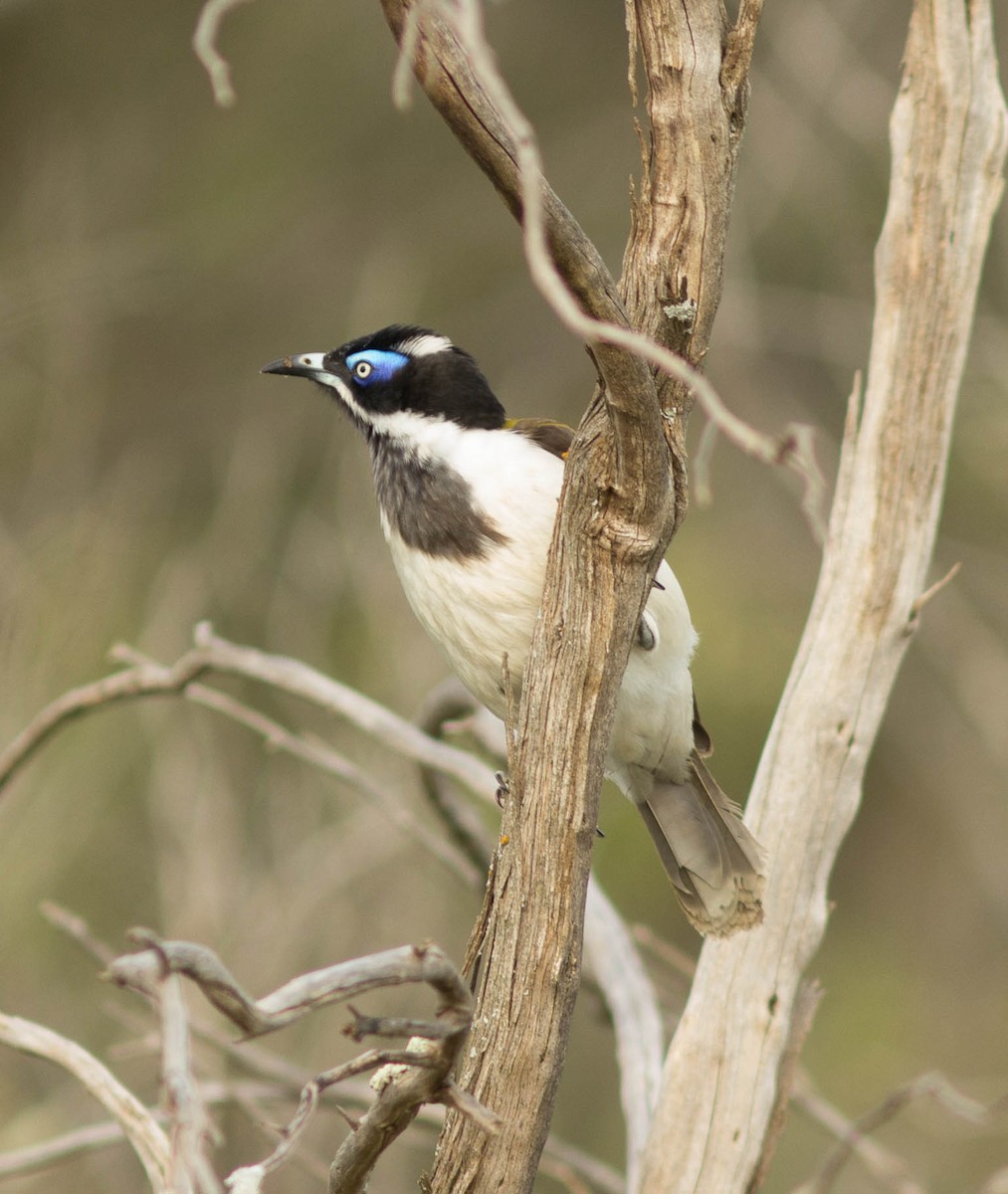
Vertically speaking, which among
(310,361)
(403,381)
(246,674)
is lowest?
(246,674)

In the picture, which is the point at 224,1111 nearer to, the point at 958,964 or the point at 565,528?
the point at 565,528

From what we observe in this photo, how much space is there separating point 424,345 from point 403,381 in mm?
153

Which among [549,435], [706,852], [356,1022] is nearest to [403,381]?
[549,435]

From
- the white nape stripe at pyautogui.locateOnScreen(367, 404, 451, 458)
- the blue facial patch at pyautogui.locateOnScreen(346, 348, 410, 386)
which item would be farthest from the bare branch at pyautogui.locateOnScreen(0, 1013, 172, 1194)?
the blue facial patch at pyautogui.locateOnScreen(346, 348, 410, 386)

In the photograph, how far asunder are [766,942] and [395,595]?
14.5ft

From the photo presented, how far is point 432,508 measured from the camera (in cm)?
387

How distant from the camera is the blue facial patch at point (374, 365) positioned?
4297 mm

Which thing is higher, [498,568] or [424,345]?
[424,345]

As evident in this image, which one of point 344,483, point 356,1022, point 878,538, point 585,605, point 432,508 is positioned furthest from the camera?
point 344,483

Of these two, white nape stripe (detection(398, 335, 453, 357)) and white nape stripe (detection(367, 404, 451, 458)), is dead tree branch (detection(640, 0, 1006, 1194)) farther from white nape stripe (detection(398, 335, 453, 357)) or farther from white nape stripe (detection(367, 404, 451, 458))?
white nape stripe (detection(398, 335, 453, 357))

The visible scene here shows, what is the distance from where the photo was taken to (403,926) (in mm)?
6727

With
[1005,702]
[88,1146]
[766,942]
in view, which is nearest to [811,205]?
[1005,702]

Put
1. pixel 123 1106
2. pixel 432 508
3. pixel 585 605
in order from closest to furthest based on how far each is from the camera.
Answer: pixel 585 605 < pixel 123 1106 < pixel 432 508

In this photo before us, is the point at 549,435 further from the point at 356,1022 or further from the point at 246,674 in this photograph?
the point at 356,1022
